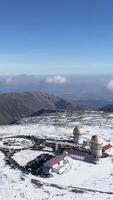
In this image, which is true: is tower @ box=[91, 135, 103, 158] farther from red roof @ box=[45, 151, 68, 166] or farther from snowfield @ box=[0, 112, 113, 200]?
red roof @ box=[45, 151, 68, 166]

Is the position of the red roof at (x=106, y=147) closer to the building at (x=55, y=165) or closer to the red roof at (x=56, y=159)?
the red roof at (x=56, y=159)

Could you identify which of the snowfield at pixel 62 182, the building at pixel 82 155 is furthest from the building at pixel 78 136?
the building at pixel 82 155

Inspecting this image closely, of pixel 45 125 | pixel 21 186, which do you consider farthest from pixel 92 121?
pixel 21 186

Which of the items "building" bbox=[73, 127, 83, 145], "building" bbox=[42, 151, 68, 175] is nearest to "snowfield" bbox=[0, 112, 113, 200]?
"building" bbox=[42, 151, 68, 175]

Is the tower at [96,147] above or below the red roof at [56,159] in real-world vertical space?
above

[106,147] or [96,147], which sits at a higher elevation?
[96,147]

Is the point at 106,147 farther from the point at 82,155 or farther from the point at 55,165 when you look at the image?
the point at 55,165

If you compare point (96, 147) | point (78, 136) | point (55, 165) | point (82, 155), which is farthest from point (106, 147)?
point (55, 165)

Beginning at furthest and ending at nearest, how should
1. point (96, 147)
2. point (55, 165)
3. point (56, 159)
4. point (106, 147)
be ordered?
point (106, 147) → point (96, 147) → point (56, 159) → point (55, 165)
